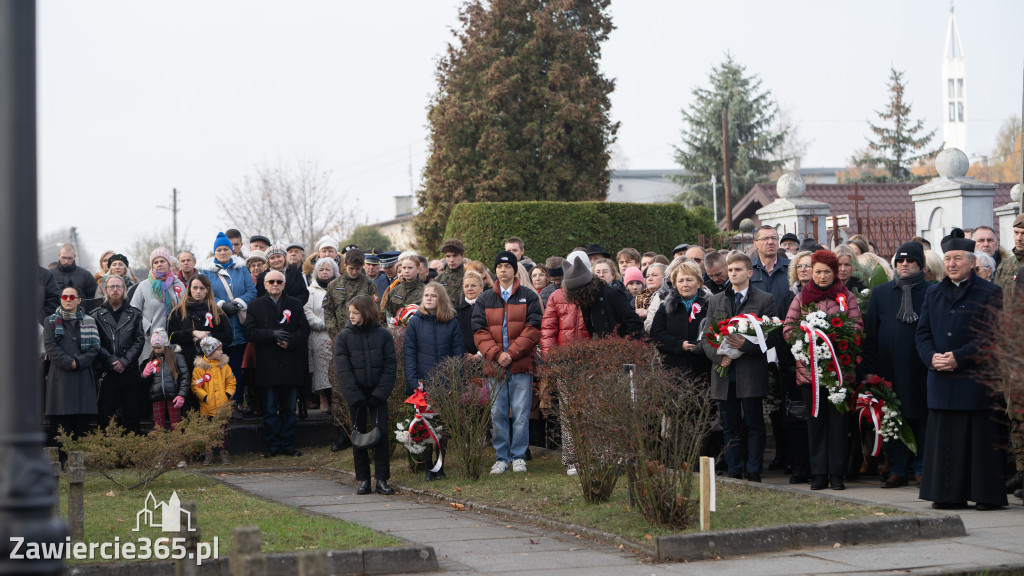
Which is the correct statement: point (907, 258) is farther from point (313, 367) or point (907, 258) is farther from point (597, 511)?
point (313, 367)

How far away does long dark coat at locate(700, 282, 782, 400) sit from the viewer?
10.5 metres

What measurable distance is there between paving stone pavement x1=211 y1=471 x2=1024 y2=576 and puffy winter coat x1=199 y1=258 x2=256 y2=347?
4483 mm

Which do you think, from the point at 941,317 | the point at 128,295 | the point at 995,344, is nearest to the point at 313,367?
the point at 128,295

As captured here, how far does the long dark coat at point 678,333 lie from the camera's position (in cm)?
1138

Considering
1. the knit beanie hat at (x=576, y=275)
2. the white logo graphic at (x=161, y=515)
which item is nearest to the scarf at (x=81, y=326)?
the white logo graphic at (x=161, y=515)

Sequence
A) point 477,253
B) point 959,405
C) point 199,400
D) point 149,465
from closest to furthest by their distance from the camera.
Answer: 1. point 959,405
2. point 149,465
3. point 199,400
4. point 477,253

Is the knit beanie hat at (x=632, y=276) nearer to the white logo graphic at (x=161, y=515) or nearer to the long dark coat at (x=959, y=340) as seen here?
the long dark coat at (x=959, y=340)

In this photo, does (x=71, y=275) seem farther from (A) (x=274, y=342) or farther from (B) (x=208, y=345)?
(A) (x=274, y=342)

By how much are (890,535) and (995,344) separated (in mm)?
1646

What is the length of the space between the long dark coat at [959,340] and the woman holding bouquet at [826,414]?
0.95 meters

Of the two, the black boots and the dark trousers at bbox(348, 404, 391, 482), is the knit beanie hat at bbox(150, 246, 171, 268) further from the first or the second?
the dark trousers at bbox(348, 404, 391, 482)

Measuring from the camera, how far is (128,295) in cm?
1454

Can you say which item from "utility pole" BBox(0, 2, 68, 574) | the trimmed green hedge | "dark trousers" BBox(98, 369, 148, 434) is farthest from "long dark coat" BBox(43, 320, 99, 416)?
the trimmed green hedge

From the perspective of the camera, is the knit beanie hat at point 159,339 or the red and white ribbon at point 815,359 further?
the knit beanie hat at point 159,339
